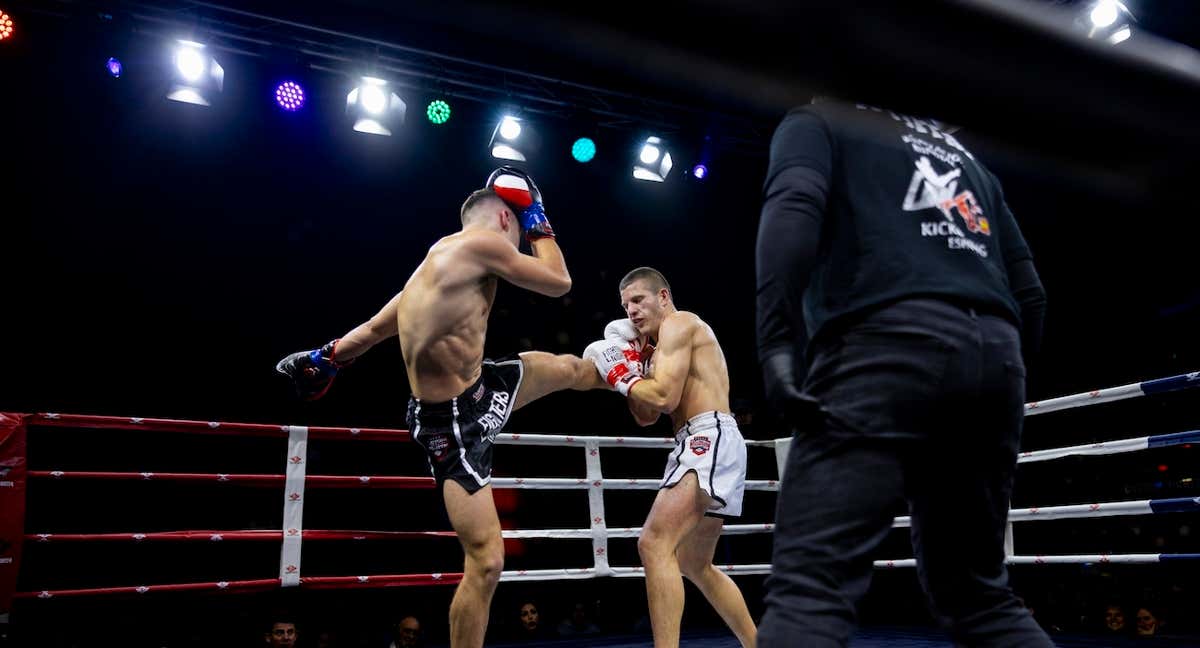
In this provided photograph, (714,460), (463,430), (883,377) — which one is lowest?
(883,377)

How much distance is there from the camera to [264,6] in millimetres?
5430

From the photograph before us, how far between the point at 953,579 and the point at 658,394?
165 cm

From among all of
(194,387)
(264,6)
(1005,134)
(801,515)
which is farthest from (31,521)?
(1005,134)

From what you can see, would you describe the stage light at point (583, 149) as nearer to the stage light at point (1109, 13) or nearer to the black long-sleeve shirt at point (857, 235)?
the stage light at point (1109, 13)

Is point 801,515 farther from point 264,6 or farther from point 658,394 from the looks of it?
point 264,6

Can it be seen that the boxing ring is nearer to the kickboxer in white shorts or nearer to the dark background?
the kickboxer in white shorts

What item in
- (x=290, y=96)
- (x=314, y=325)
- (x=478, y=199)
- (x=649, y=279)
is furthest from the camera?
(x=314, y=325)

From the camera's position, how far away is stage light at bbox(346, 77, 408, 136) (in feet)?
20.0

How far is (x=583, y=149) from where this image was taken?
668 centimetres

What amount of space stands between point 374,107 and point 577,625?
13.7ft

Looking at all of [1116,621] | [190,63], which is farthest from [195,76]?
[1116,621]

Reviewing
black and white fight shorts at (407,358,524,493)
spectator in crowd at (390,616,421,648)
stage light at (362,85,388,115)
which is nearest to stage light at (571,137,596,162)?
stage light at (362,85,388,115)

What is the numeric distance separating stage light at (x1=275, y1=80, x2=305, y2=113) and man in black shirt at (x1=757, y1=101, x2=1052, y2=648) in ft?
17.7

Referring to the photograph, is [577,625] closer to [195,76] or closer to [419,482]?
[419,482]
